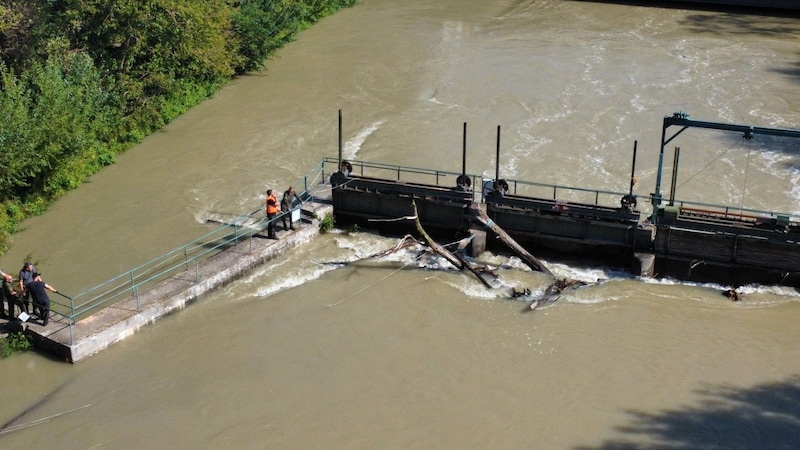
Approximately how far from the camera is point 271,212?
24.8 meters

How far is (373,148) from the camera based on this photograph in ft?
108

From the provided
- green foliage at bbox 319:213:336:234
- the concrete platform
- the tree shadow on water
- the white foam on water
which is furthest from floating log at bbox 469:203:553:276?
the white foam on water

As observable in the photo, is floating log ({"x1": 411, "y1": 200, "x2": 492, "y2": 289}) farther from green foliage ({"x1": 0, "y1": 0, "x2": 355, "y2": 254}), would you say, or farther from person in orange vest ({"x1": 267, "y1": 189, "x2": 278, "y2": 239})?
green foliage ({"x1": 0, "y1": 0, "x2": 355, "y2": 254})

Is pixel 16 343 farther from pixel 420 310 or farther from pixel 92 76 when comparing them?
pixel 92 76

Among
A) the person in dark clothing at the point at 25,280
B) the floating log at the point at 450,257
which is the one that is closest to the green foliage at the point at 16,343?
the person in dark clothing at the point at 25,280

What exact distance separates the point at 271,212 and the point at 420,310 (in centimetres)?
516

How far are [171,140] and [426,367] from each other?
698 inches

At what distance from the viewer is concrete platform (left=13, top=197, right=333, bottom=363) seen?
67.1 feet

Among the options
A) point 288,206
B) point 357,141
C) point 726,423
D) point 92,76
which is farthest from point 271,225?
point 726,423

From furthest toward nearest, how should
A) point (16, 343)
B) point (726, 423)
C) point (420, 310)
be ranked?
point (420, 310) → point (16, 343) → point (726, 423)

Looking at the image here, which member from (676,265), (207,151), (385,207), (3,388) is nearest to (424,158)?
(385,207)

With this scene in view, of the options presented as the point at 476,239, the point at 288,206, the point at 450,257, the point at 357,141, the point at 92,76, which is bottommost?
the point at 450,257

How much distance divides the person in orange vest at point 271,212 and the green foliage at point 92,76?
23.5ft

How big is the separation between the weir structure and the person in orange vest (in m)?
0.19
